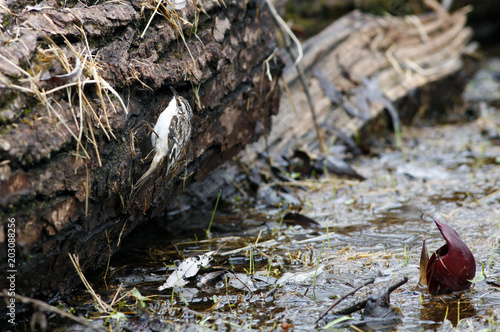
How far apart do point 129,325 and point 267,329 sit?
589 mm

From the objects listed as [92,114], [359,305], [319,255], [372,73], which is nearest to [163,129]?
[92,114]

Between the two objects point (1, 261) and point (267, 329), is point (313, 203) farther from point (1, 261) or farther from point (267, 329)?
point (1, 261)

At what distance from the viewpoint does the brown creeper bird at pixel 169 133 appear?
2.38 meters

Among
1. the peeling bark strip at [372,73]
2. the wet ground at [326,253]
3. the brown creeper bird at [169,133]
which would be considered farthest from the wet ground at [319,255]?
the brown creeper bird at [169,133]

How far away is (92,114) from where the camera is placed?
2.07 m

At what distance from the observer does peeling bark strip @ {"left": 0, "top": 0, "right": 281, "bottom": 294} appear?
186cm

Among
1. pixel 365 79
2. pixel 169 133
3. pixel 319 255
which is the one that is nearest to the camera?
pixel 169 133

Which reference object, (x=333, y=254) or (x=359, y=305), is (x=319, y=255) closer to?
(x=333, y=254)

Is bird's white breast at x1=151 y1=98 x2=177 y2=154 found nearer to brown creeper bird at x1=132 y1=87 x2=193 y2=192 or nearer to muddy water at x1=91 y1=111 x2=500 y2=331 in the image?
brown creeper bird at x1=132 y1=87 x2=193 y2=192

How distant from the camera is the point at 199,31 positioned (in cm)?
278

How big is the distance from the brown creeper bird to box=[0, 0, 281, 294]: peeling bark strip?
0.15 feet

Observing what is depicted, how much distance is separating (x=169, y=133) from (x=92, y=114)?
43 cm

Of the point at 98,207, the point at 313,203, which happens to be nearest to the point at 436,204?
the point at 313,203

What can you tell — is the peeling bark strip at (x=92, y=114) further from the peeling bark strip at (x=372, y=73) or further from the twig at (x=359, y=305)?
the peeling bark strip at (x=372, y=73)
